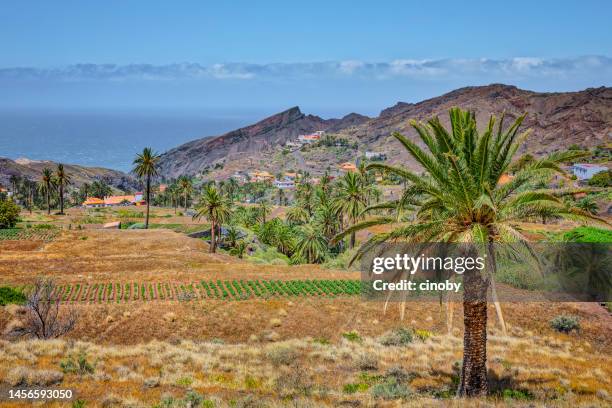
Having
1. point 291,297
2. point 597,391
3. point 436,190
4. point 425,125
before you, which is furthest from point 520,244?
point 291,297

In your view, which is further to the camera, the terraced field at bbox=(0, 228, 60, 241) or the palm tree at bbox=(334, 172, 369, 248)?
the terraced field at bbox=(0, 228, 60, 241)

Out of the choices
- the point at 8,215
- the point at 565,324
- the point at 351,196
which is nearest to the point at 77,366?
the point at 565,324

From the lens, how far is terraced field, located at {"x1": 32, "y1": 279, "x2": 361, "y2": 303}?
3572 cm

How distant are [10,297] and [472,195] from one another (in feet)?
97.3

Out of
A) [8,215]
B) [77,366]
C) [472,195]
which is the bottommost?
[77,366]

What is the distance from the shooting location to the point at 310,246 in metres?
62.4

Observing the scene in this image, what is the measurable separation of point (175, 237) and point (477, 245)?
58440 mm

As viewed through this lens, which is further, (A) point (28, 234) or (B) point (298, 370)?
(A) point (28, 234)

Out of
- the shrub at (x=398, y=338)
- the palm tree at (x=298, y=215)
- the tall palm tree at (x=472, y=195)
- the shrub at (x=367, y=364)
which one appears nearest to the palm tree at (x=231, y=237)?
the palm tree at (x=298, y=215)

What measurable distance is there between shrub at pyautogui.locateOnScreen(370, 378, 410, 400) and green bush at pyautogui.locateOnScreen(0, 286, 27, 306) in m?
24.7

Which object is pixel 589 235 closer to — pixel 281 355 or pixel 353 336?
pixel 353 336

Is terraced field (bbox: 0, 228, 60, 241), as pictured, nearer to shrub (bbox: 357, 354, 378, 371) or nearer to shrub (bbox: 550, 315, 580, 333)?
shrub (bbox: 357, 354, 378, 371)

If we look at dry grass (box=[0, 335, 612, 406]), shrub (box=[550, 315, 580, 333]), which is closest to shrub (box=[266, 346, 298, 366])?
dry grass (box=[0, 335, 612, 406])

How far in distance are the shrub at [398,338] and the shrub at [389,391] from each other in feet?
30.5
